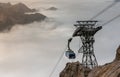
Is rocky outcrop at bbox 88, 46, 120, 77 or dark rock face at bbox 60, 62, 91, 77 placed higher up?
rocky outcrop at bbox 88, 46, 120, 77

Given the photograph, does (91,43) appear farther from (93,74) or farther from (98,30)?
(93,74)

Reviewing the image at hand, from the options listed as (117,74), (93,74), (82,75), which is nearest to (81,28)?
(82,75)

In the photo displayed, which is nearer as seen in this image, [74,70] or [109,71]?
[109,71]

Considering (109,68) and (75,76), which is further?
(75,76)

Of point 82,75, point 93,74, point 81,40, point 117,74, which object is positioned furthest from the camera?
point 81,40

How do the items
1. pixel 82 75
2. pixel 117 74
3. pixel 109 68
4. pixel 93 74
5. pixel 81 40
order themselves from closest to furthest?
pixel 117 74
pixel 109 68
pixel 93 74
pixel 82 75
pixel 81 40

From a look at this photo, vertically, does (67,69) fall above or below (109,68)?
below

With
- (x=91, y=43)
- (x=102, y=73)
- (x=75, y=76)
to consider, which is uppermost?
(x=102, y=73)

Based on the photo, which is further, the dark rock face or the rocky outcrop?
the dark rock face

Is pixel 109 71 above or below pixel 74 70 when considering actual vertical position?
above

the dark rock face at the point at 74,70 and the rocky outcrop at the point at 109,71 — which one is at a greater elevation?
the rocky outcrop at the point at 109,71

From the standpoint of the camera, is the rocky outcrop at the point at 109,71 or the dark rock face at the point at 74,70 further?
the dark rock face at the point at 74,70
